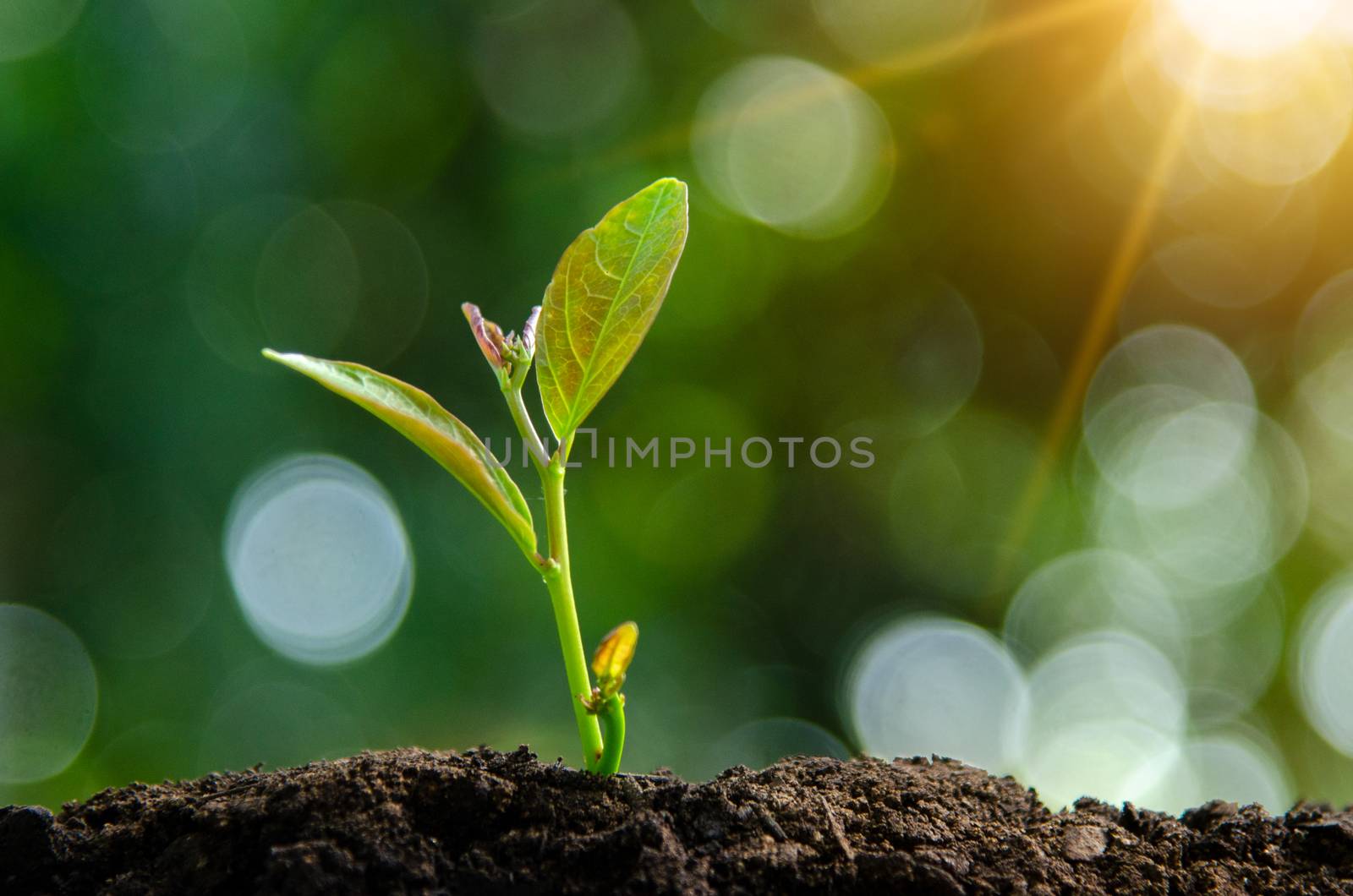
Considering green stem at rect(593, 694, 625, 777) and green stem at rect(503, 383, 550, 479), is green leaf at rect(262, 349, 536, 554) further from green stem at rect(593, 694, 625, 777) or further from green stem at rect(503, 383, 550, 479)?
green stem at rect(593, 694, 625, 777)

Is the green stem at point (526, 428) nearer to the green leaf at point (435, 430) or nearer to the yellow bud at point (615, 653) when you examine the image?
the green leaf at point (435, 430)

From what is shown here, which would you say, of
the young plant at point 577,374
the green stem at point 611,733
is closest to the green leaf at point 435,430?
the young plant at point 577,374

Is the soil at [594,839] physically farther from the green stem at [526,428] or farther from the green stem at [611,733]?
the green stem at [526,428]

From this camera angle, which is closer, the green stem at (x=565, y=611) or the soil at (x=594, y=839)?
the soil at (x=594, y=839)

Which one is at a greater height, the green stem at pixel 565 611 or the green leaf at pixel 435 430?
the green leaf at pixel 435 430

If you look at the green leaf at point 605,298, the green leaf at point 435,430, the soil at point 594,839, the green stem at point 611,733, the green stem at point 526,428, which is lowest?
the soil at point 594,839
